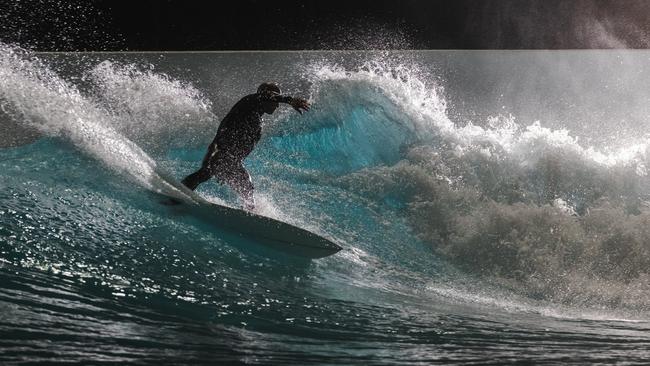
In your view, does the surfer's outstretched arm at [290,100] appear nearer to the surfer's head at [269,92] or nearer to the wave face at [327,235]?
the surfer's head at [269,92]

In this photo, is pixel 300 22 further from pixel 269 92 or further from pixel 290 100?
pixel 290 100

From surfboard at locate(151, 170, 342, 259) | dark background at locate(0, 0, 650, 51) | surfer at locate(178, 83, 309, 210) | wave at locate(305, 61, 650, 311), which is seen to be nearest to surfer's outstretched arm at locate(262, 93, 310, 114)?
surfer at locate(178, 83, 309, 210)

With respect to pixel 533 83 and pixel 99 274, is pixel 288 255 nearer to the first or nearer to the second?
pixel 99 274

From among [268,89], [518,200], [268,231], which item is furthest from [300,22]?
[268,231]

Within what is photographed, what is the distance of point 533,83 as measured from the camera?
20.6 m

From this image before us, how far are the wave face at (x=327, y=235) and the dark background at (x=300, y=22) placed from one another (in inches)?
267

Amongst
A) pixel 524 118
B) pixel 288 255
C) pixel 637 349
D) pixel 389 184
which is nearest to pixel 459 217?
pixel 389 184

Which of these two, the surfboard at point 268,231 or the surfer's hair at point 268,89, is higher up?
the surfer's hair at point 268,89

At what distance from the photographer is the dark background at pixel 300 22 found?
51.4 feet

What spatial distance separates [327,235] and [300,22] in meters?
11.4

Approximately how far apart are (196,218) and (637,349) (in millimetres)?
2490

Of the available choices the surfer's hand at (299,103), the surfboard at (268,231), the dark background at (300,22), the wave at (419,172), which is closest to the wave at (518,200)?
the wave at (419,172)

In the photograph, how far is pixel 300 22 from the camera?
16.1m

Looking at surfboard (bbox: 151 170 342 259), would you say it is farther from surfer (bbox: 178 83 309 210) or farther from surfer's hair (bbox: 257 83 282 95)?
surfer's hair (bbox: 257 83 282 95)
